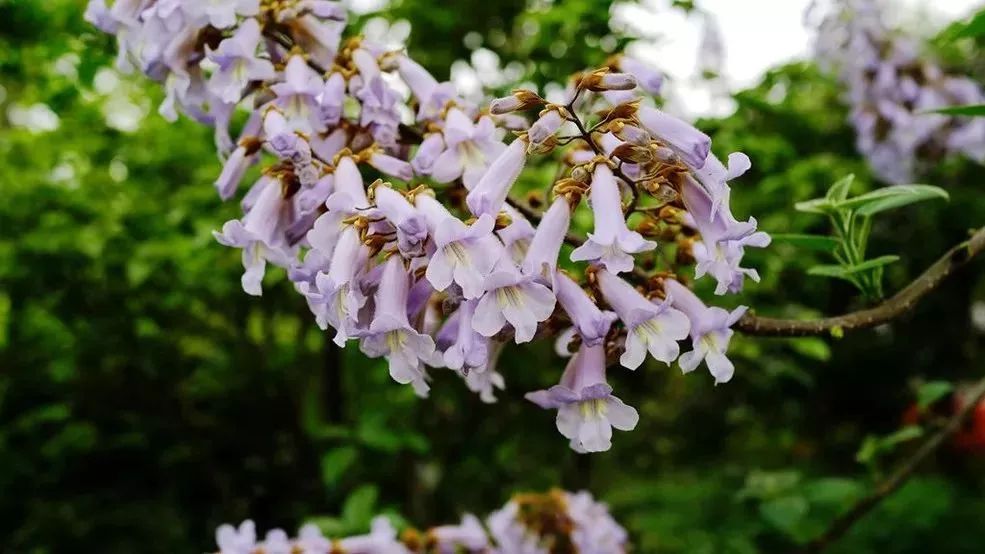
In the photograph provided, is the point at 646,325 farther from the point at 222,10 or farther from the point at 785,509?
the point at 785,509

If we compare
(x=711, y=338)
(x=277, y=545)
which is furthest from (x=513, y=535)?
(x=711, y=338)

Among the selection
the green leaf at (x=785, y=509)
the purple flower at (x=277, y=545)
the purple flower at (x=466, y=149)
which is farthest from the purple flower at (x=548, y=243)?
the green leaf at (x=785, y=509)

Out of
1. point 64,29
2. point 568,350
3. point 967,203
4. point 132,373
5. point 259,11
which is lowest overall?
point 132,373

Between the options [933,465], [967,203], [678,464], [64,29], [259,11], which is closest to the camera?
[259,11]

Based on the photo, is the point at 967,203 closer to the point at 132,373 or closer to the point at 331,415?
the point at 331,415

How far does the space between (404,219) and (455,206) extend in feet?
1.41

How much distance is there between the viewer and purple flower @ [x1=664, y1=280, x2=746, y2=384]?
115cm

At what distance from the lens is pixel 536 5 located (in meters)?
2.89

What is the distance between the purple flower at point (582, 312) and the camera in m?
1.08

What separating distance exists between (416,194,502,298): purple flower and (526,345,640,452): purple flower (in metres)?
0.22

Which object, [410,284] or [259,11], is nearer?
[410,284]

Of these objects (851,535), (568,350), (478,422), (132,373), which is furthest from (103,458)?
(851,535)

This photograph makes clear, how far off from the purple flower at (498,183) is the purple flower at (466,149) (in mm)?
134

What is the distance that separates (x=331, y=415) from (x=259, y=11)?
1.69m
